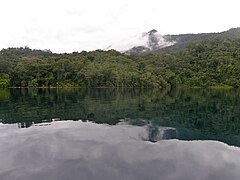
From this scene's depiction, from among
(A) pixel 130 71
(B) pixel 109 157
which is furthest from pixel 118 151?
(A) pixel 130 71

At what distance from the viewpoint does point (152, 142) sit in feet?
52.0

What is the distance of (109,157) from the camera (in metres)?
12.8

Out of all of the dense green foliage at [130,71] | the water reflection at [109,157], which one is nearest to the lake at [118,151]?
the water reflection at [109,157]

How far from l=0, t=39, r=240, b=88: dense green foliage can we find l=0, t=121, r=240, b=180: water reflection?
367ft

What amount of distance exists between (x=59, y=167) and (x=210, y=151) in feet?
24.2

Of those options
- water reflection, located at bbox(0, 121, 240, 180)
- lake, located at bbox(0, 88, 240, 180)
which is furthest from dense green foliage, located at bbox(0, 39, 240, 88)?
water reflection, located at bbox(0, 121, 240, 180)

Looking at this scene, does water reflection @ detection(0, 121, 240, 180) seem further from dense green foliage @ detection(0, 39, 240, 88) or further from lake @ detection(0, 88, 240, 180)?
dense green foliage @ detection(0, 39, 240, 88)

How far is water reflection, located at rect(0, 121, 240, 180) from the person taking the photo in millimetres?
10703

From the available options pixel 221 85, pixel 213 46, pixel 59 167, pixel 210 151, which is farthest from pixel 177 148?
pixel 213 46

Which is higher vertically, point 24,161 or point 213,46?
point 213,46

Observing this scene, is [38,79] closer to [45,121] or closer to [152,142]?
[45,121]

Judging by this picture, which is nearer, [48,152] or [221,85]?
[48,152]

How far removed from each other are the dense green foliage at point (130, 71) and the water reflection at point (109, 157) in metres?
112

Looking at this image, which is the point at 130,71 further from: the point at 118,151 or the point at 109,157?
the point at 109,157
